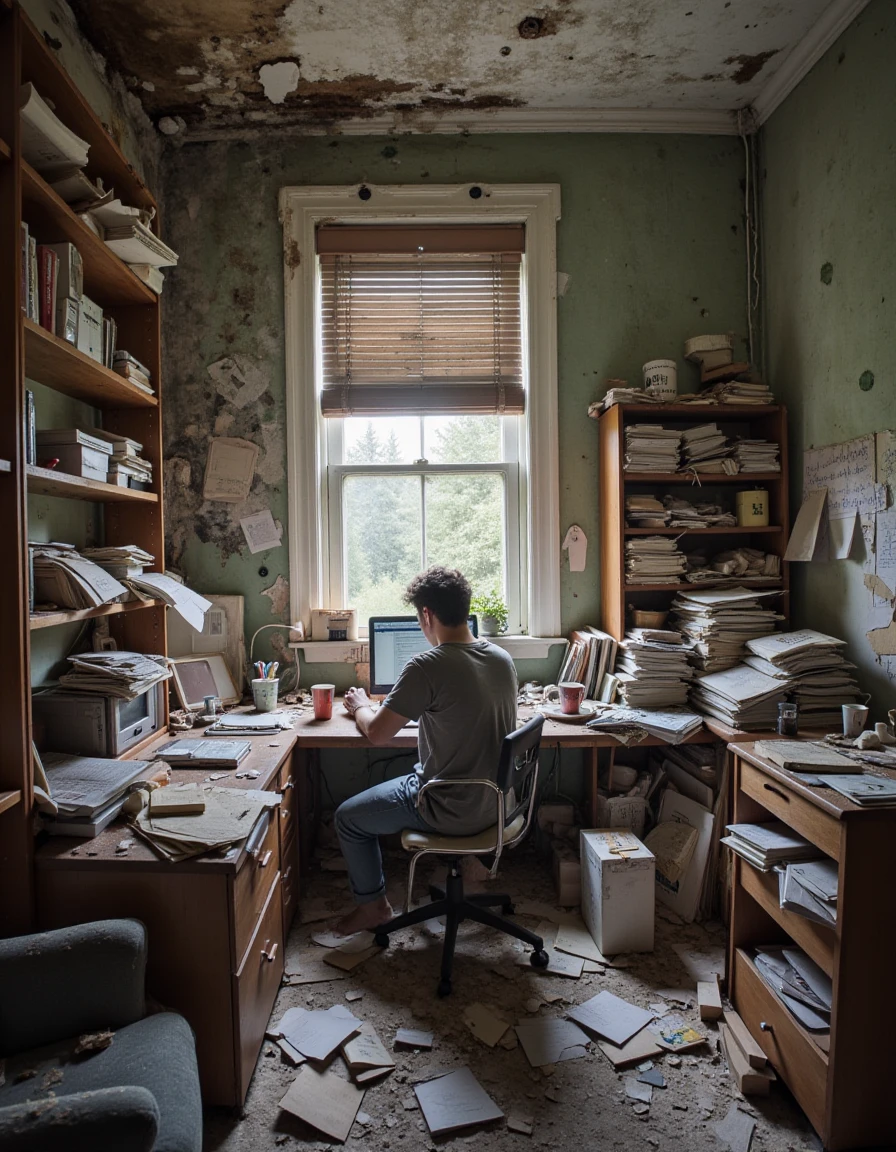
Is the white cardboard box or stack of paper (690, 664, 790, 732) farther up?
stack of paper (690, 664, 790, 732)

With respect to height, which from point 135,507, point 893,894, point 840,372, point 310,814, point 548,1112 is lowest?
point 548,1112

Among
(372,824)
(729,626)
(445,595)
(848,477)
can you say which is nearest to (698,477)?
(848,477)

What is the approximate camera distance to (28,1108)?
1.07 metres

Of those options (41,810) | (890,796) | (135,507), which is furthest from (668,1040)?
(135,507)

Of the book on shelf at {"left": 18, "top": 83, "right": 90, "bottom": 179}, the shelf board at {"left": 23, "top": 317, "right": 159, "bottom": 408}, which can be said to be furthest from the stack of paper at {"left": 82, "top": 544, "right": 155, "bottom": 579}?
the book on shelf at {"left": 18, "top": 83, "right": 90, "bottom": 179}

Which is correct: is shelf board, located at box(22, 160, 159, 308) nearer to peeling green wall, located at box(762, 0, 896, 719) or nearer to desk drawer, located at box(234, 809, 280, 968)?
desk drawer, located at box(234, 809, 280, 968)

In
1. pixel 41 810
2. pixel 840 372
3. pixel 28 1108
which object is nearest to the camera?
pixel 28 1108

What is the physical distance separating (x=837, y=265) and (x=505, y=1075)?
10.3ft

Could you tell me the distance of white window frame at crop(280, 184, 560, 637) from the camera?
123 inches

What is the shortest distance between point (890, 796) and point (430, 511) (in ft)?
7.42

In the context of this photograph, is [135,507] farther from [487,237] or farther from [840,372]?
[840,372]

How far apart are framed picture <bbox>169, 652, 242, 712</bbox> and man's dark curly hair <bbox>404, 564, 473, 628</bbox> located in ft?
3.96

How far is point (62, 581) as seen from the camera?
1921 mm

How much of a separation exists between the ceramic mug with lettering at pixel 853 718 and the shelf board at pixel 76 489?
2.65 meters
